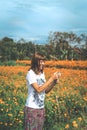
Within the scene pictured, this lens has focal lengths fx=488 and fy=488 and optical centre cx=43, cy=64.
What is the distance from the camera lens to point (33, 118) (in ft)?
14.9

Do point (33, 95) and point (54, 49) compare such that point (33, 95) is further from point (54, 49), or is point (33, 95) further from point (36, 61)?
point (54, 49)

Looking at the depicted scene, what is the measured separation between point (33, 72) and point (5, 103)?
2984 millimetres

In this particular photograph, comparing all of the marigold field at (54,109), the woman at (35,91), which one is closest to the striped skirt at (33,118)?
the woman at (35,91)

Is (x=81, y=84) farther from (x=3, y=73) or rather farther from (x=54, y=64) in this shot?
(x=54, y=64)

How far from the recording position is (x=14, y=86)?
35.0ft

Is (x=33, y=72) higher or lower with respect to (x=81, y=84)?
higher

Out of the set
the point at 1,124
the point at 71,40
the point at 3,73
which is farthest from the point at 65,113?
the point at 71,40

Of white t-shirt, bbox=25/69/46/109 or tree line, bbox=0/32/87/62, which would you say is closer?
white t-shirt, bbox=25/69/46/109

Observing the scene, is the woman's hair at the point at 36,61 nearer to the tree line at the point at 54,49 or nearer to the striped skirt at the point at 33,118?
the striped skirt at the point at 33,118

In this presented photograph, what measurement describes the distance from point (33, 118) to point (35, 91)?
0.85 feet

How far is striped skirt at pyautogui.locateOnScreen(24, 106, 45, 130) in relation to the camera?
4.49 m

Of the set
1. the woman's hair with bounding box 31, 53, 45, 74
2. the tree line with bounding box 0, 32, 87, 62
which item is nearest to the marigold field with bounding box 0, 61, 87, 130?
the woman's hair with bounding box 31, 53, 45, 74

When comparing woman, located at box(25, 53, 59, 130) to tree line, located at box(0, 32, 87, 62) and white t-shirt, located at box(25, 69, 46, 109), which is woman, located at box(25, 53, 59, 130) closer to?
white t-shirt, located at box(25, 69, 46, 109)

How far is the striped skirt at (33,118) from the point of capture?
4492 mm
